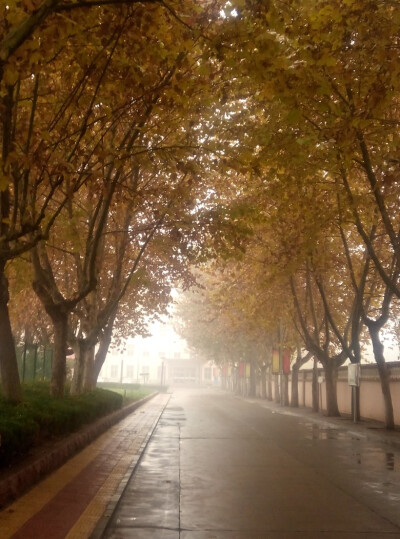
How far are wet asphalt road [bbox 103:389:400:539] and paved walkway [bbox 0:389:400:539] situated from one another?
1cm

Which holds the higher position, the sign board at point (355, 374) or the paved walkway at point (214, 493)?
the sign board at point (355, 374)

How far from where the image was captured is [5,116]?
7918 mm

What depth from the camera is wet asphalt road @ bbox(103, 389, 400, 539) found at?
6352mm

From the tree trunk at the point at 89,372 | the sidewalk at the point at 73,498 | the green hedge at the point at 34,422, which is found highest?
the tree trunk at the point at 89,372

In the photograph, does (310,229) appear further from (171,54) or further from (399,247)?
(171,54)

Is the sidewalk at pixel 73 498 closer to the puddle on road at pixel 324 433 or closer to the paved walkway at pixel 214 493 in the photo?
the paved walkway at pixel 214 493

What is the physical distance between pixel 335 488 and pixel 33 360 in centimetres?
2199

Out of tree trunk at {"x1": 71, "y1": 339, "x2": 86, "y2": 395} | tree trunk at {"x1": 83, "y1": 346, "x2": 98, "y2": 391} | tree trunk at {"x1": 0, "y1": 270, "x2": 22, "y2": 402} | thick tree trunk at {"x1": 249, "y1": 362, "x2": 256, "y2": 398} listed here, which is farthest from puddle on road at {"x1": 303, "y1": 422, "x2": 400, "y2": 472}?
thick tree trunk at {"x1": 249, "y1": 362, "x2": 256, "y2": 398}

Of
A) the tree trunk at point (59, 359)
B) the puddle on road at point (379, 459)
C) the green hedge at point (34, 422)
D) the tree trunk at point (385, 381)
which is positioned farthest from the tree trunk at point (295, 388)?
the tree trunk at point (59, 359)

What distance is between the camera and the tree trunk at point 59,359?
1469cm

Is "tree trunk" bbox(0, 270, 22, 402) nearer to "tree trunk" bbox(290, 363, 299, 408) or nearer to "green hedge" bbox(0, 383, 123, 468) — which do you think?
"green hedge" bbox(0, 383, 123, 468)

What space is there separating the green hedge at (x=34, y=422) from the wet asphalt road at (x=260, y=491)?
5.38ft

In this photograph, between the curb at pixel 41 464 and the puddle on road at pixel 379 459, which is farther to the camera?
the puddle on road at pixel 379 459

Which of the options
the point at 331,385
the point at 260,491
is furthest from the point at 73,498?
the point at 331,385
